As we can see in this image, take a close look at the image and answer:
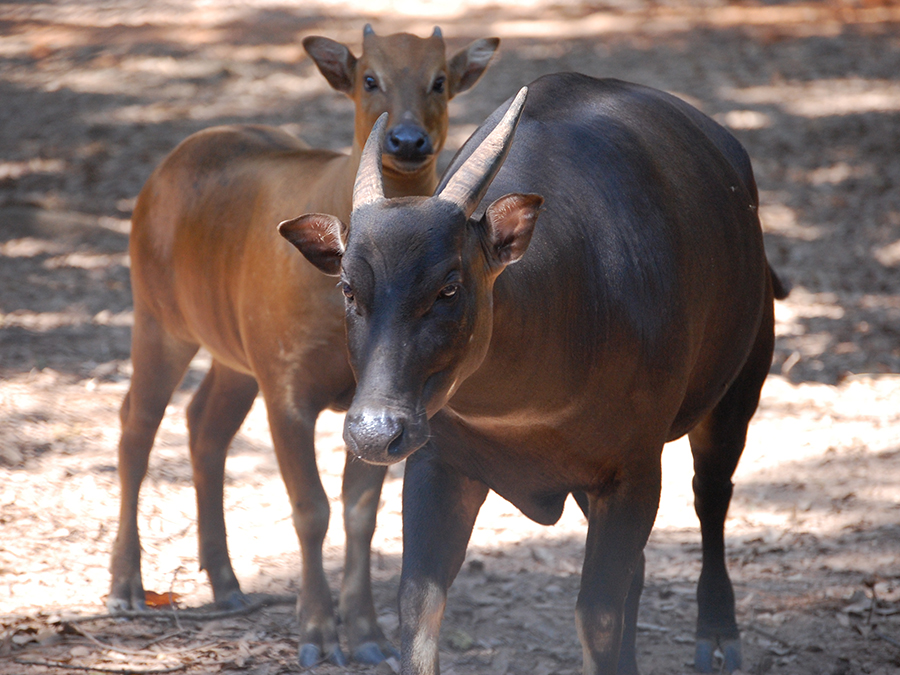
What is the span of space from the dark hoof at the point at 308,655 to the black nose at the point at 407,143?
2.03 meters

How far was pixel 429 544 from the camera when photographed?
3.33 metres

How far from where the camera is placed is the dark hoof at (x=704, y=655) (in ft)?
14.4

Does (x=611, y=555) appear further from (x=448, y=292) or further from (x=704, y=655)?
(x=704, y=655)

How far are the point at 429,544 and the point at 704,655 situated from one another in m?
1.71

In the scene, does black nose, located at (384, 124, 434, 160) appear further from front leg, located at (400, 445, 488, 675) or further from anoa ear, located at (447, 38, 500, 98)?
front leg, located at (400, 445, 488, 675)

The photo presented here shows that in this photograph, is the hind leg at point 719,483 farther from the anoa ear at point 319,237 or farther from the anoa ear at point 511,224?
the anoa ear at point 319,237

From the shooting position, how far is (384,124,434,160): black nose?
4.20 m

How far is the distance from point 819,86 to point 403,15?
5054mm

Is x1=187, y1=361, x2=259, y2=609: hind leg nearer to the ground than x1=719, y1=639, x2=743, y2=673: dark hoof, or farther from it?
farther from it

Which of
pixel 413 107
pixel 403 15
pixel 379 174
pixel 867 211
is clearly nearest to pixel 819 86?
pixel 867 211

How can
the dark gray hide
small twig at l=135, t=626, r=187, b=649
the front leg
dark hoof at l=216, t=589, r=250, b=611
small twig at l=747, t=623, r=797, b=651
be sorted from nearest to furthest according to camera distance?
the dark gray hide, the front leg, small twig at l=135, t=626, r=187, b=649, small twig at l=747, t=623, r=797, b=651, dark hoof at l=216, t=589, r=250, b=611

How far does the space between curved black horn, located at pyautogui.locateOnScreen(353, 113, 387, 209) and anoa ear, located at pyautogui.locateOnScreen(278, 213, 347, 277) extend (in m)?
0.14

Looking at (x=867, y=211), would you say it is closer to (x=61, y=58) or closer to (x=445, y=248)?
(x=445, y=248)

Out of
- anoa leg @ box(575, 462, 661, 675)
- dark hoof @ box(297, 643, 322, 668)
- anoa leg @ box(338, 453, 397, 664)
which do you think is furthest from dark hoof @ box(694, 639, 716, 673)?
dark hoof @ box(297, 643, 322, 668)
